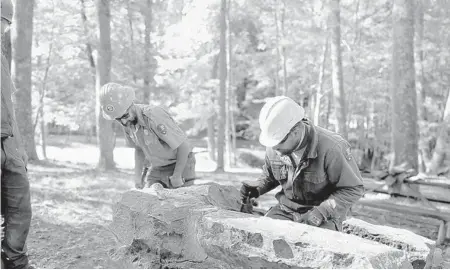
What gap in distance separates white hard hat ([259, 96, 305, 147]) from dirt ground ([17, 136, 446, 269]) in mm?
1831

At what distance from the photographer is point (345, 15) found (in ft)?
58.1

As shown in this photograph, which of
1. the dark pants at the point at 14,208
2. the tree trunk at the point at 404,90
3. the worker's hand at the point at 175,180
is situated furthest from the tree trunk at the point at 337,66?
the dark pants at the point at 14,208

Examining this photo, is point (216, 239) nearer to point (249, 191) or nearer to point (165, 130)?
point (249, 191)

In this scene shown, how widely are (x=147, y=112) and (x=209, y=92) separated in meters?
13.3

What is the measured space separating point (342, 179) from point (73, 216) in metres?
4.30

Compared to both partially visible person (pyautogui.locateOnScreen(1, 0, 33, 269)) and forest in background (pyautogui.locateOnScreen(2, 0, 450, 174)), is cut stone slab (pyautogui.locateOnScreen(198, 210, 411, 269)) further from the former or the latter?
forest in background (pyautogui.locateOnScreen(2, 0, 450, 174))

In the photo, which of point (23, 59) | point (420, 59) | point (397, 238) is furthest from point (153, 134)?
point (420, 59)

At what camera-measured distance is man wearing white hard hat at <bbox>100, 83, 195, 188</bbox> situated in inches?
166

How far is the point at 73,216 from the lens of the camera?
628cm

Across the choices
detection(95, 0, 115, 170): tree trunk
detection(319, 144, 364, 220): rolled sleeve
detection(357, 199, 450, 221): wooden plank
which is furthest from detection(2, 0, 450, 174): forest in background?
detection(319, 144, 364, 220): rolled sleeve

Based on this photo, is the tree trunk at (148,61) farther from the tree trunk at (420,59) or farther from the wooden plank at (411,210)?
the wooden plank at (411,210)

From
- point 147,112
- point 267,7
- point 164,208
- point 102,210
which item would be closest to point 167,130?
point 147,112

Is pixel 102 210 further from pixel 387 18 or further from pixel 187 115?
pixel 387 18

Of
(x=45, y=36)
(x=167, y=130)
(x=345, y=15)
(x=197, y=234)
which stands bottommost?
(x=197, y=234)
